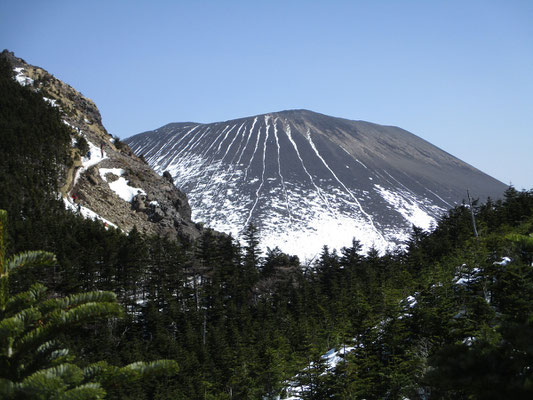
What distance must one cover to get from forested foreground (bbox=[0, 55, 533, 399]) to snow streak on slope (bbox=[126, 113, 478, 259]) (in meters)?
58.5

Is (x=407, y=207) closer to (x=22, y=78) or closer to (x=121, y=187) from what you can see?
(x=121, y=187)

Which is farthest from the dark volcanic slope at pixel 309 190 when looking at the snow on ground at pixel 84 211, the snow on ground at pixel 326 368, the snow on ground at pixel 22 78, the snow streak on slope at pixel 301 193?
the snow on ground at pixel 326 368

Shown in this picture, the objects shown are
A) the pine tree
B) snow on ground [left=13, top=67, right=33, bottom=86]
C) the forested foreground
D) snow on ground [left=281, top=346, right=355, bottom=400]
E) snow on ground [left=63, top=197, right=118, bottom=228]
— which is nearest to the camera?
the pine tree

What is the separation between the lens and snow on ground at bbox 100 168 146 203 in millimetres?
76812

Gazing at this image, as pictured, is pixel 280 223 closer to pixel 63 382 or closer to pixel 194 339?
pixel 194 339

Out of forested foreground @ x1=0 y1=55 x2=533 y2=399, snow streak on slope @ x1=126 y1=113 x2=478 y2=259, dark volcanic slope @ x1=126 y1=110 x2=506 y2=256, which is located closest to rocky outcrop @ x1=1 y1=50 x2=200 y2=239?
forested foreground @ x1=0 y1=55 x2=533 y2=399

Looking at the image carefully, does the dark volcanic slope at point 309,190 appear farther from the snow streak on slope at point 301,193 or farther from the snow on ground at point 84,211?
the snow on ground at point 84,211

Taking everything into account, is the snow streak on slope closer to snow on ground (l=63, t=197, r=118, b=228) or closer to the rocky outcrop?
the rocky outcrop

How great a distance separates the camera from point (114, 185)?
7788 cm

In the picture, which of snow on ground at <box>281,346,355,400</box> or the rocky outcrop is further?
the rocky outcrop

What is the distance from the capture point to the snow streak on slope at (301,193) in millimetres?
129625

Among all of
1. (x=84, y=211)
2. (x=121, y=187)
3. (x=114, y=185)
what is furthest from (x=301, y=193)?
(x=84, y=211)

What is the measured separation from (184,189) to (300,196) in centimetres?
4402

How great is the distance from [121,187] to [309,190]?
3466 inches
